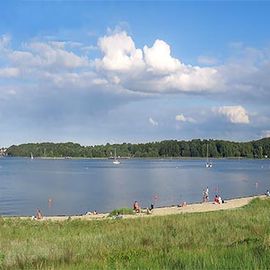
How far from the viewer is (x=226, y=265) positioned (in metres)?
7.58

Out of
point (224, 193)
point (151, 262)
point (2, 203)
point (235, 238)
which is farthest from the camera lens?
point (224, 193)

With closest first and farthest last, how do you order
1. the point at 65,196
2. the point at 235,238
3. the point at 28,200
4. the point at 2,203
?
the point at 235,238, the point at 2,203, the point at 28,200, the point at 65,196

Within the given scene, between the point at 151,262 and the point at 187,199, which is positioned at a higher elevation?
the point at 151,262

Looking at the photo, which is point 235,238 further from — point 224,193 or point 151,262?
point 224,193

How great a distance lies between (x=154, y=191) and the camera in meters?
74.3

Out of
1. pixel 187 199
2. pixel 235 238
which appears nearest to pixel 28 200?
pixel 187 199

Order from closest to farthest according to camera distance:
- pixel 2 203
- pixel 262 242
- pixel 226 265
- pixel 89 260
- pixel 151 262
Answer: pixel 226 265 < pixel 151 262 < pixel 89 260 < pixel 262 242 < pixel 2 203

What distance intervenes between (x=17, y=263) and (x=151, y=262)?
2.75 metres

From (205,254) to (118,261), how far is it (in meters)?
1.54

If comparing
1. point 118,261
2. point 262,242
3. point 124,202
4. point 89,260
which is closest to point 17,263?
point 89,260

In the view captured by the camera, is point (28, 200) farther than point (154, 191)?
No

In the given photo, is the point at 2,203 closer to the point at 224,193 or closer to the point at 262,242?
the point at 224,193

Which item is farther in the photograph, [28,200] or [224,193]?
[224,193]

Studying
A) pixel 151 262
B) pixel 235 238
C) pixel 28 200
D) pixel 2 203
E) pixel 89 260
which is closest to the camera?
pixel 151 262
